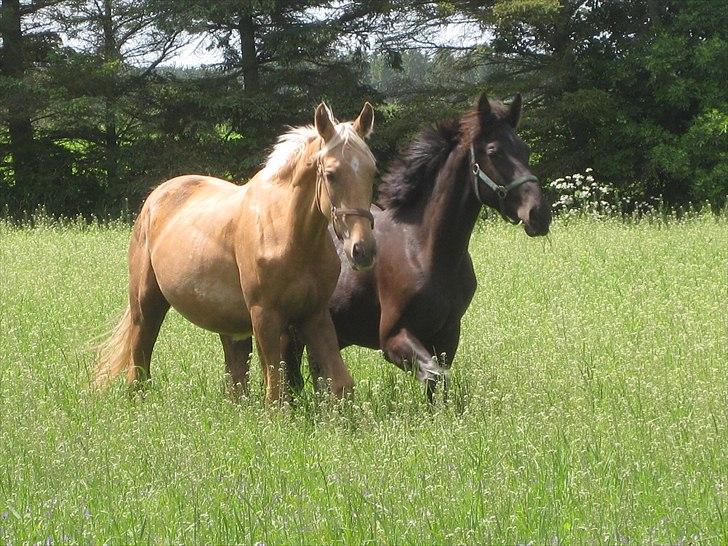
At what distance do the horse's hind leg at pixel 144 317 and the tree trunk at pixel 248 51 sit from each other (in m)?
19.4

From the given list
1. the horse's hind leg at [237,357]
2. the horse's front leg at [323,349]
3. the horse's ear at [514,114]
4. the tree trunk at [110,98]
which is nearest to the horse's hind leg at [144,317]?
the horse's hind leg at [237,357]

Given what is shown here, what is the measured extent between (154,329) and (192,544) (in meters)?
3.74

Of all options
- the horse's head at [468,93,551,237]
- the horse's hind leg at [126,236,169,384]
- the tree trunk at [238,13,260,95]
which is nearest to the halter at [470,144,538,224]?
the horse's head at [468,93,551,237]

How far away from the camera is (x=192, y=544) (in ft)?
13.5

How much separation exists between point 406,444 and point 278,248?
135 cm

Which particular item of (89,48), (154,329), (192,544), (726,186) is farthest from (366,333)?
(89,48)

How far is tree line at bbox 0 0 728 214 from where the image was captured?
24562mm

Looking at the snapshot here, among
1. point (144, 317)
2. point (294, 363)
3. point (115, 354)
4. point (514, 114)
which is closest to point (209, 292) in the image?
point (294, 363)

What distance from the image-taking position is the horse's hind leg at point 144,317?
7625mm

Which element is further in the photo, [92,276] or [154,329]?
[92,276]

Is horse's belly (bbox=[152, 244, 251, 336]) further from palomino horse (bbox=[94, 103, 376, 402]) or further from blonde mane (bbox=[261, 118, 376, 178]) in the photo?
blonde mane (bbox=[261, 118, 376, 178])

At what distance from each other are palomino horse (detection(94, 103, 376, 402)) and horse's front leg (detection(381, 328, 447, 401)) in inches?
18.3

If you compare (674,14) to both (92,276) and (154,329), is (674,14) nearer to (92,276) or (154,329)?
(92,276)

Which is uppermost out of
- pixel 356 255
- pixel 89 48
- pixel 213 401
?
pixel 356 255
